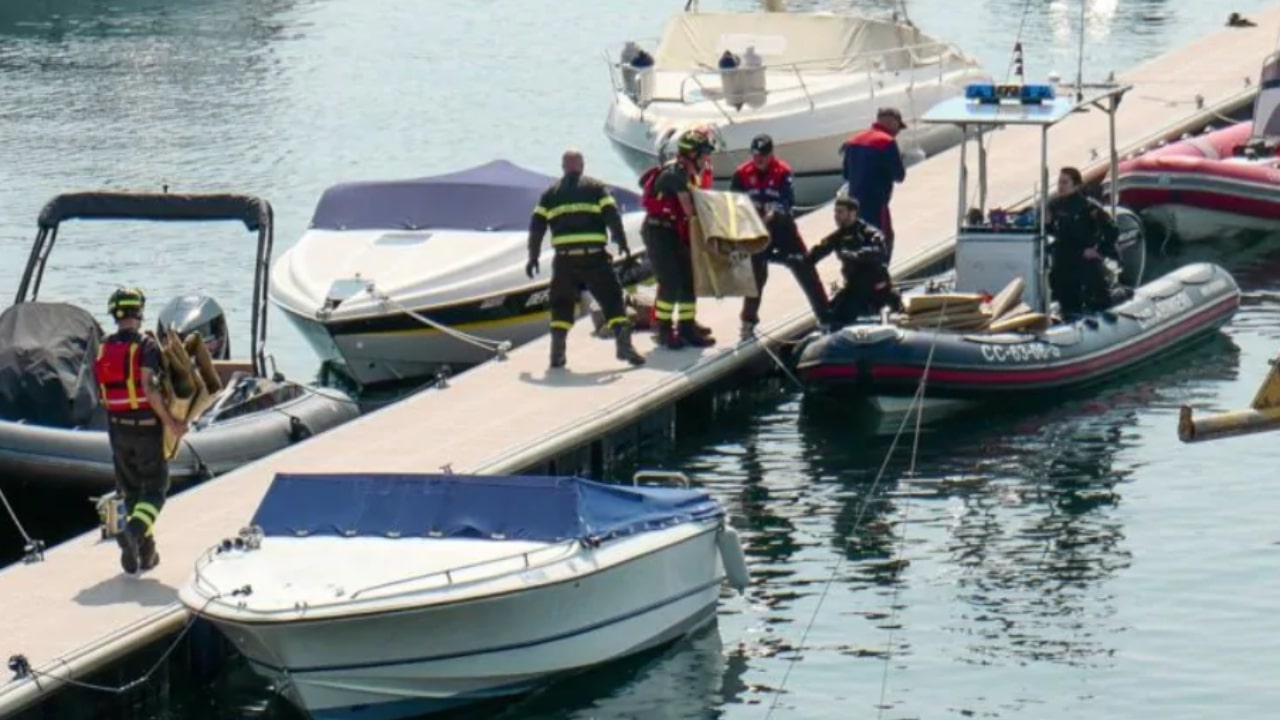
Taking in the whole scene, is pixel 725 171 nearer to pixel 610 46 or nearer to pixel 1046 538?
pixel 1046 538

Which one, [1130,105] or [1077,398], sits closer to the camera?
[1077,398]

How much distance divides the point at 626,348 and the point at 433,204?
449 centimetres

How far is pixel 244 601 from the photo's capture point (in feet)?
49.4

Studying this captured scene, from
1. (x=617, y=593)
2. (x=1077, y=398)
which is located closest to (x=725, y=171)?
(x=1077, y=398)

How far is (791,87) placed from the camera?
117ft

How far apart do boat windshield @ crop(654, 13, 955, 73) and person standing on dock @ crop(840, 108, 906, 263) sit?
478 inches

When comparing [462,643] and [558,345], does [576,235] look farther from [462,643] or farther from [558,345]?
[462,643]

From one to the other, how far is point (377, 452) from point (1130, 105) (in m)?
18.3

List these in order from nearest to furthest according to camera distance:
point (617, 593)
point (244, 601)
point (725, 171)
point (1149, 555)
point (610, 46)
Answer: point (244, 601), point (617, 593), point (1149, 555), point (725, 171), point (610, 46)

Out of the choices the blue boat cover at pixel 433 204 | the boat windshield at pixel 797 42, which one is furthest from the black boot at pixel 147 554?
the boat windshield at pixel 797 42

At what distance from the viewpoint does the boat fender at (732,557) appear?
1711cm

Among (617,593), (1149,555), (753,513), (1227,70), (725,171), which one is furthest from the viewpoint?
(1227,70)

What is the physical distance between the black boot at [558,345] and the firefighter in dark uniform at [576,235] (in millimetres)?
233

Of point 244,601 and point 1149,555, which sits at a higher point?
point 244,601
